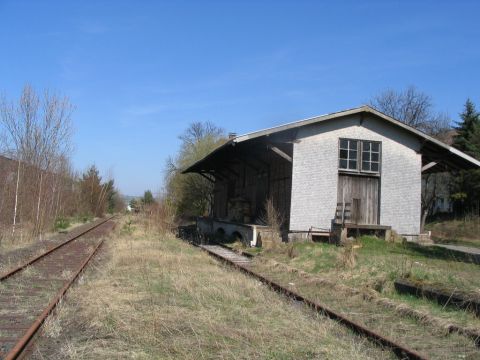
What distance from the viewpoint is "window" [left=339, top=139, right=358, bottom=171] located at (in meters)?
20.4

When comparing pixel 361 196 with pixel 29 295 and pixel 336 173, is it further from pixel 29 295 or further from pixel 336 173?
pixel 29 295

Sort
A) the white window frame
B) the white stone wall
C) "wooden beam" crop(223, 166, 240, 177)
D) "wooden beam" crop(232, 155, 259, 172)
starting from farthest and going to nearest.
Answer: "wooden beam" crop(223, 166, 240, 177) < "wooden beam" crop(232, 155, 259, 172) < the white window frame < the white stone wall

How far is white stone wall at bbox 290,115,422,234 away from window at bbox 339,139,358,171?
0.32 m

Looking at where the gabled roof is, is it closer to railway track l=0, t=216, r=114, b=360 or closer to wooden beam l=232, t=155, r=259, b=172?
wooden beam l=232, t=155, r=259, b=172

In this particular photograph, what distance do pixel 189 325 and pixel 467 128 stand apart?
138 ft

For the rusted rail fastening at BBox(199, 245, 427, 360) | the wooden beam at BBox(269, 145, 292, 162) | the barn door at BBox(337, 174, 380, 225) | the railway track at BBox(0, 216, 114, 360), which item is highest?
the wooden beam at BBox(269, 145, 292, 162)

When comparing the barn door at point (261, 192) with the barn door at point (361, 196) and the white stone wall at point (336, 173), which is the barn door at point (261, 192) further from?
the barn door at point (361, 196)

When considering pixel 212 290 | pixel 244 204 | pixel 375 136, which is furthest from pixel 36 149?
pixel 212 290

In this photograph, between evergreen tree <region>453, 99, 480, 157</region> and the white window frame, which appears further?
evergreen tree <region>453, 99, 480, 157</region>

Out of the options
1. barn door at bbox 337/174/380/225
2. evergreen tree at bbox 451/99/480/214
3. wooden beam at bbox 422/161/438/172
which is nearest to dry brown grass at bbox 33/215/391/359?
barn door at bbox 337/174/380/225

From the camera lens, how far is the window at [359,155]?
20.4 metres

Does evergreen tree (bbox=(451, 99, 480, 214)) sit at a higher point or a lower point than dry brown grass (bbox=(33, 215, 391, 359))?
higher

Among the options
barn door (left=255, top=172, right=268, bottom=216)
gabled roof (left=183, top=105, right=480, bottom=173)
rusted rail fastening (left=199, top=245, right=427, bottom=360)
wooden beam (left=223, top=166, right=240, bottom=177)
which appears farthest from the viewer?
wooden beam (left=223, top=166, right=240, bottom=177)

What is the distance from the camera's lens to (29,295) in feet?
29.5
